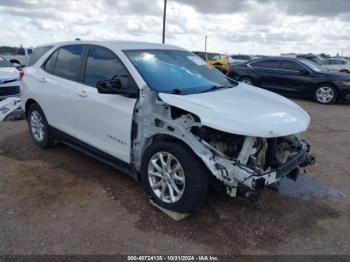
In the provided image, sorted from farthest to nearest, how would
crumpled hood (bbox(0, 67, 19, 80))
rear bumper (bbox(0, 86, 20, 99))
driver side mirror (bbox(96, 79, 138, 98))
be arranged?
crumpled hood (bbox(0, 67, 19, 80)) → rear bumper (bbox(0, 86, 20, 99)) → driver side mirror (bbox(96, 79, 138, 98))

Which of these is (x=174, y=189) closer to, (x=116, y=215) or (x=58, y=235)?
(x=116, y=215)

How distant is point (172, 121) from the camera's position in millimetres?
3547

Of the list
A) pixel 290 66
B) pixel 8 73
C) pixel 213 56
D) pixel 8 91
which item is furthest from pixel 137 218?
pixel 213 56

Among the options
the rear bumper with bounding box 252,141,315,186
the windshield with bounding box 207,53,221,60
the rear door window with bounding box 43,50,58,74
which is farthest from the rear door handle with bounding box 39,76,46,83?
the windshield with bounding box 207,53,221,60

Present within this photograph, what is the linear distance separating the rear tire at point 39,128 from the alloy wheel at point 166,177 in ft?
7.81

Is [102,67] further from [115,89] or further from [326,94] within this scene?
[326,94]

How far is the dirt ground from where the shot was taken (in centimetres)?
324

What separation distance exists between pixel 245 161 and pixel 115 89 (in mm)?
1609

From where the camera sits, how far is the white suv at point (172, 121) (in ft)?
10.9

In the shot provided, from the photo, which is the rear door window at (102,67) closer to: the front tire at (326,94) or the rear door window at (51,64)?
the rear door window at (51,64)

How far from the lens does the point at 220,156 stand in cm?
335

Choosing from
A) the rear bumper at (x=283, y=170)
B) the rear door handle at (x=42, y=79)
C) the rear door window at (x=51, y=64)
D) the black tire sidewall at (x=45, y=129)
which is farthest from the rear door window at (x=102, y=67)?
the rear bumper at (x=283, y=170)

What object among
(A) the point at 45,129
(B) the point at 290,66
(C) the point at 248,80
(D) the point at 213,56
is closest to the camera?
(A) the point at 45,129

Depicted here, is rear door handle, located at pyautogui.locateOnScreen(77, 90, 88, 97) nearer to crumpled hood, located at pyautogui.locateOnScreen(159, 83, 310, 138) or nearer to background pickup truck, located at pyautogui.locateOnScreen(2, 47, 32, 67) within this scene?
crumpled hood, located at pyautogui.locateOnScreen(159, 83, 310, 138)
